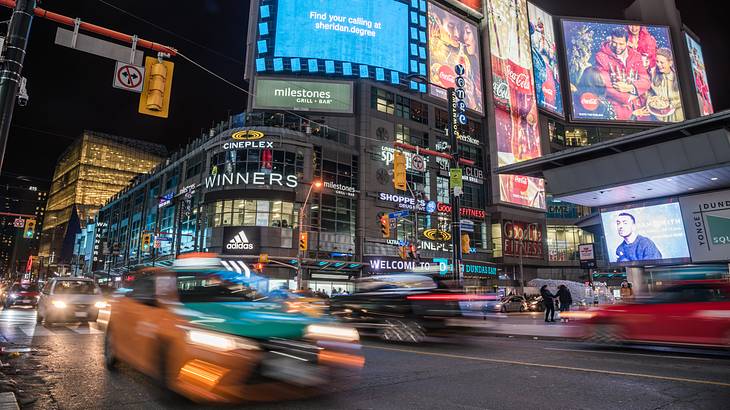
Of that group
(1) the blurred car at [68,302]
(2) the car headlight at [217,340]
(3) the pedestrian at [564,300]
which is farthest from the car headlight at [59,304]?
(3) the pedestrian at [564,300]

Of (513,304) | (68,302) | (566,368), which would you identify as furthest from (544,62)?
(68,302)

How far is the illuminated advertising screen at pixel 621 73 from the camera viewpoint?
76750mm

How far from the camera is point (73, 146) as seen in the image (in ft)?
448

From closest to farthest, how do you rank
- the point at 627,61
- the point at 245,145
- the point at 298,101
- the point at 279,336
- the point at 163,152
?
the point at 279,336
the point at 245,145
the point at 298,101
the point at 627,61
the point at 163,152

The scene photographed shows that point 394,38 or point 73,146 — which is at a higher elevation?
point 73,146

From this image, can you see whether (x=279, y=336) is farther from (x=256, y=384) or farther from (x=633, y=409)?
(x=633, y=409)

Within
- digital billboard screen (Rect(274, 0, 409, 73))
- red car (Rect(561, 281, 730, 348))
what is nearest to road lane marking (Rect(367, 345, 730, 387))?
red car (Rect(561, 281, 730, 348))

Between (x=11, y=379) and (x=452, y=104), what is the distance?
2107 centimetres

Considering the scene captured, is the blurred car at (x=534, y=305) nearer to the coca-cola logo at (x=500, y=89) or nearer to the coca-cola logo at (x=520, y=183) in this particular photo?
the coca-cola logo at (x=520, y=183)

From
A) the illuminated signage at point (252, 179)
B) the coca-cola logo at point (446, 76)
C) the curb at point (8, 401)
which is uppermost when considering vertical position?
the coca-cola logo at point (446, 76)

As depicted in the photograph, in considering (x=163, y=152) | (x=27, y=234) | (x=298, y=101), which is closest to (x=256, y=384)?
(x=27, y=234)

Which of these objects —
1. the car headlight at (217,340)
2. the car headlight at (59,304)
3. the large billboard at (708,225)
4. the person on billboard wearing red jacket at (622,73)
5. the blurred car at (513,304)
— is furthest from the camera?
the person on billboard wearing red jacket at (622,73)

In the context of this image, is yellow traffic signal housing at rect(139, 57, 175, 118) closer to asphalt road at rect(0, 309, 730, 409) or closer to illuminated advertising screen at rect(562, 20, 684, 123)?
asphalt road at rect(0, 309, 730, 409)

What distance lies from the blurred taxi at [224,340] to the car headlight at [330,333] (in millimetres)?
13
